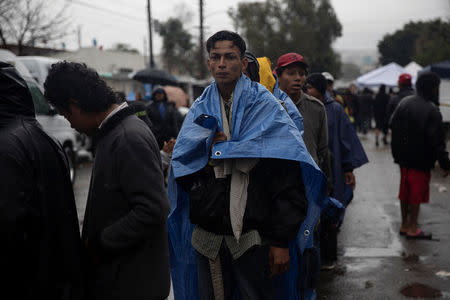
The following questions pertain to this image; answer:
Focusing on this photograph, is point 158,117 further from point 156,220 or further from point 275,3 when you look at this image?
point 275,3

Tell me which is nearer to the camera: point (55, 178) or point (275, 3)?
point (55, 178)

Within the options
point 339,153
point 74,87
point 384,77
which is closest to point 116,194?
point 74,87

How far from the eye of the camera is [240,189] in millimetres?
2430

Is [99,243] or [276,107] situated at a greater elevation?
[276,107]

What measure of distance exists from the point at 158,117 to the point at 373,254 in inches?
184

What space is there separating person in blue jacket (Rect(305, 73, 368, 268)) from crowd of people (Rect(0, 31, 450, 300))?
74.4 inches

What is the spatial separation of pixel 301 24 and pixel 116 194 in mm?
44795

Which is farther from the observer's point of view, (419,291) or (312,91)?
(312,91)

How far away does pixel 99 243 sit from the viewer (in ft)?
6.95

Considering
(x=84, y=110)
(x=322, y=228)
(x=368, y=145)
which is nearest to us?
(x=84, y=110)

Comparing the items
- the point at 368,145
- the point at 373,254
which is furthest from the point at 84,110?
the point at 368,145

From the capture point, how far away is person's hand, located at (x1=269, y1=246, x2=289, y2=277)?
97.0 inches

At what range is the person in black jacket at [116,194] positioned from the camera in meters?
2.10

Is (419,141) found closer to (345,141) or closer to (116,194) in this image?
(345,141)
